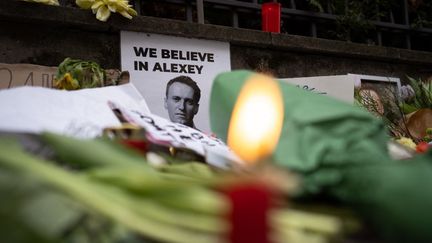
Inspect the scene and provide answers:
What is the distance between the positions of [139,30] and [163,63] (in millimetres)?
213

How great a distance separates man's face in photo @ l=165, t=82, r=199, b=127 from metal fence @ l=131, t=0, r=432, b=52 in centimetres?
50

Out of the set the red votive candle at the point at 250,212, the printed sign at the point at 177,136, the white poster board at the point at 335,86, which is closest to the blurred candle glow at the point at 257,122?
the red votive candle at the point at 250,212

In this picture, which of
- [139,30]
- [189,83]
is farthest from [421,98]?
[139,30]

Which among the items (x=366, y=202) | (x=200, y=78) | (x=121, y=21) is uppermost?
(x=121, y=21)

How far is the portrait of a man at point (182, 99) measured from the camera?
308 cm

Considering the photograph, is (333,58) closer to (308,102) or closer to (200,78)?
(200,78)

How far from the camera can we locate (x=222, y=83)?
2.83 ft

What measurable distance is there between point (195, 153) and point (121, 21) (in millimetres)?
2258

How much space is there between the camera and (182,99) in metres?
3.12

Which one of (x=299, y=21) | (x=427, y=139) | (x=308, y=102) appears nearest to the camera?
(x=308, y=102)

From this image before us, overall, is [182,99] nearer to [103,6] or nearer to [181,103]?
[181,103]

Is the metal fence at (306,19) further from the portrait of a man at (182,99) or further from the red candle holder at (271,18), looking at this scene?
the portrait of a man at (182,99)

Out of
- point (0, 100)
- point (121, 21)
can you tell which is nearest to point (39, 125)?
point (0, 100)

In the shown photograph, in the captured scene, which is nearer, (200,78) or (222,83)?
(222,83)
